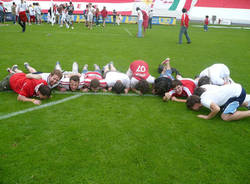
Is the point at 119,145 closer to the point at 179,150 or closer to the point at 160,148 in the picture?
the point at 160,148

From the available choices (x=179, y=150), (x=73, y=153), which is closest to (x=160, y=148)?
(x=179, y=150)

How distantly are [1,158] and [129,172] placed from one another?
1.82 meters

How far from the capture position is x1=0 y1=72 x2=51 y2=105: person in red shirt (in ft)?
13.4

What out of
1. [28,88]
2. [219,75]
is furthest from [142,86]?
[28,88]

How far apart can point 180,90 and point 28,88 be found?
11.6 ft

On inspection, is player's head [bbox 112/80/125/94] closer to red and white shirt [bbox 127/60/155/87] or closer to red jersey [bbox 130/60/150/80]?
red and white shirt [bbox 127/60/155/87]

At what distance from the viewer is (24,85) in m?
4.10

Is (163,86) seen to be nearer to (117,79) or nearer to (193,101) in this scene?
(193,101)

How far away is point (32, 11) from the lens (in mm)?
21938

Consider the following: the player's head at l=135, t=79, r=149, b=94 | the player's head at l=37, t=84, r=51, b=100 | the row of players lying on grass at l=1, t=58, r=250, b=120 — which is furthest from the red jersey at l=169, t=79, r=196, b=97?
the player's head at l=37, t=84, r=51, b=100

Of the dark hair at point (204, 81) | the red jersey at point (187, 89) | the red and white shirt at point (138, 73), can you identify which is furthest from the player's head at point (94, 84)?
the dark hair at point (204, 81)

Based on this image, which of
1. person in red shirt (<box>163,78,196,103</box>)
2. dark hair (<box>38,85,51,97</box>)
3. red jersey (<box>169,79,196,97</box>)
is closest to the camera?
dark hair (<box>38,85,51,97</box>)

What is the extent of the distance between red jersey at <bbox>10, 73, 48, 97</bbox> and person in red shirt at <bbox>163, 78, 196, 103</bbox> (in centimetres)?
304

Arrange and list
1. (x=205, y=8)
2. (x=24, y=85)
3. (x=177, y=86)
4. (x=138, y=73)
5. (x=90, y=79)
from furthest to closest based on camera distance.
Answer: (x=205, y=8)
(x=138, y=73)
(x=90, y=79)
(x=177, y=86)
(x=24, y=85)
